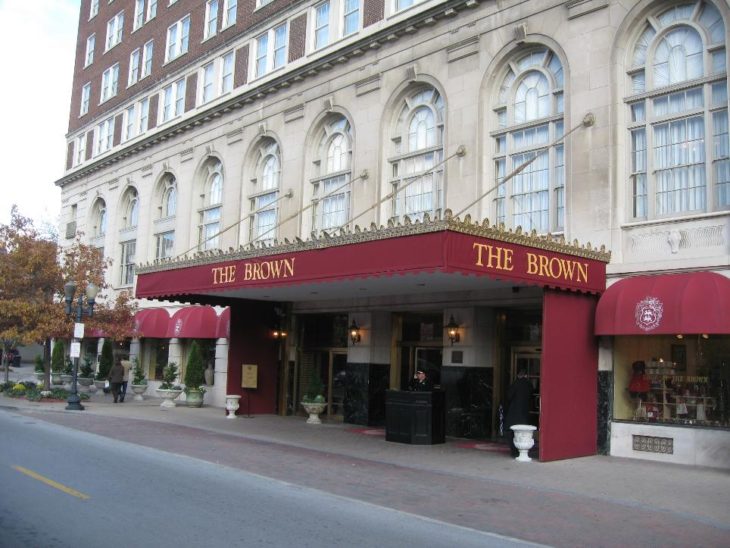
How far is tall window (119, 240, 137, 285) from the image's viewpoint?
116 ft

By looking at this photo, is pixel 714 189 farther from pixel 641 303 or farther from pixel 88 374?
pixel 88 374

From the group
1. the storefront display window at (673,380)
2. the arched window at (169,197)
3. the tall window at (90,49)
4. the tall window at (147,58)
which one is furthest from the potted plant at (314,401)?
the tall window at (90,49)

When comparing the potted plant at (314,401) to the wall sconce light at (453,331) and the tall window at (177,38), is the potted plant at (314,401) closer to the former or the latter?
the wall sconce light at (453,331)

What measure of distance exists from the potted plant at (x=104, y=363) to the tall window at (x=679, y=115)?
26.5 meters

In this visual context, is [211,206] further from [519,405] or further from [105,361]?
[519,405]

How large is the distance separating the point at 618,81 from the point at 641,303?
5.06 meters

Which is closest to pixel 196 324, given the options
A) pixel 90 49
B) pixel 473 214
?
pixel 473 214

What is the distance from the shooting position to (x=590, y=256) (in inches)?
586

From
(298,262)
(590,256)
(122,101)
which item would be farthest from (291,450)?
(122,101)

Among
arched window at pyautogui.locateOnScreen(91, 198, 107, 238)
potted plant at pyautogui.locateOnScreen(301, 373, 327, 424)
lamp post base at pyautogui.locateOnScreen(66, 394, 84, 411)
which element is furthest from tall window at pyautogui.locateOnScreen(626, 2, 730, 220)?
arched window at pyautogui.locateOnScreen(91, 198, 107, 238)

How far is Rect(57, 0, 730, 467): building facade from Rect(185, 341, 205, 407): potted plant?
1.01 meters

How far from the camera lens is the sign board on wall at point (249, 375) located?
2339cm

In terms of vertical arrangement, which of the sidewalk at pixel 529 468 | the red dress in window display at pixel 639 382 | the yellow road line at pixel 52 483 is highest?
the red dress in window display at pixel 639 382

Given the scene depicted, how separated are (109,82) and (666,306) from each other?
34.6 meters
